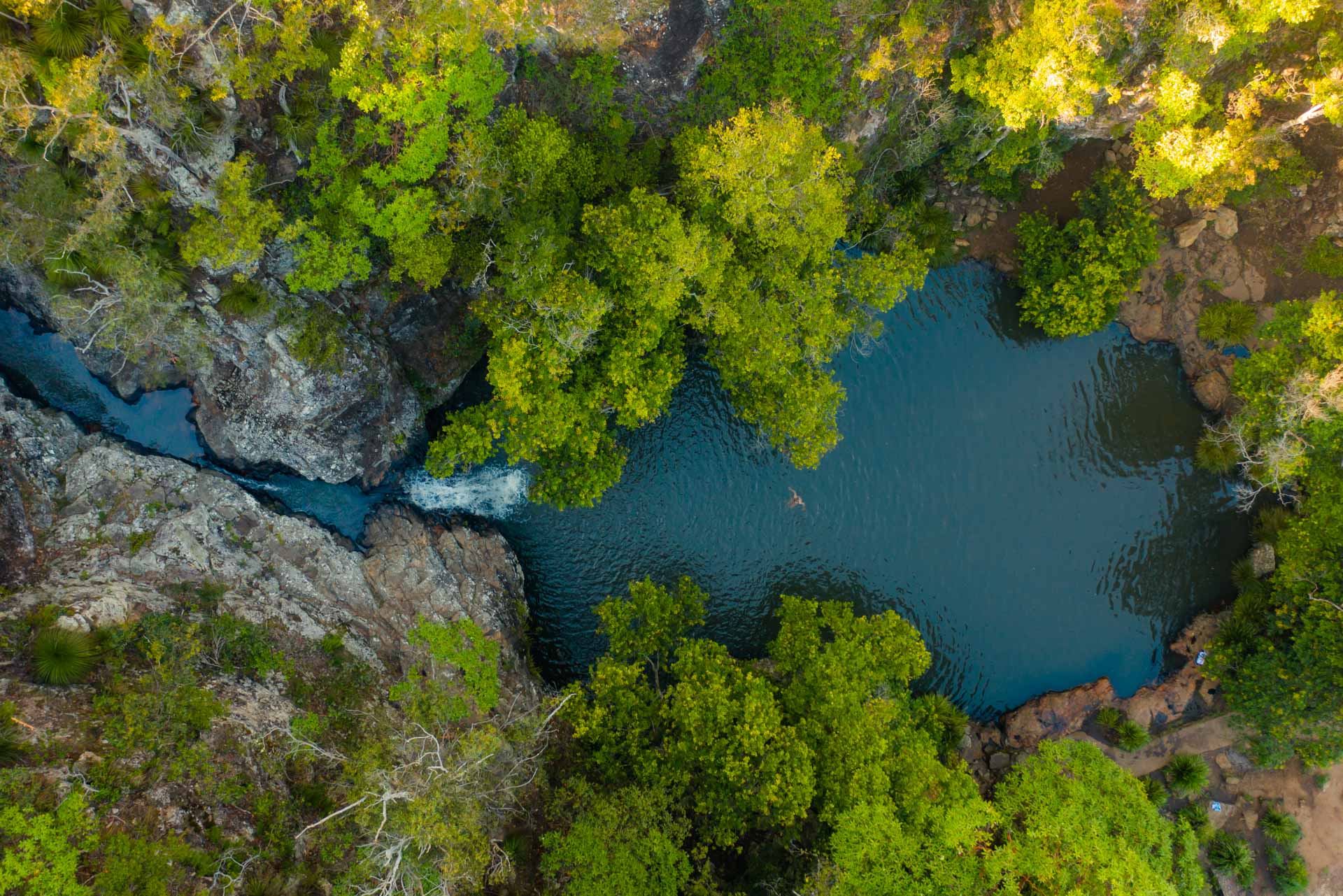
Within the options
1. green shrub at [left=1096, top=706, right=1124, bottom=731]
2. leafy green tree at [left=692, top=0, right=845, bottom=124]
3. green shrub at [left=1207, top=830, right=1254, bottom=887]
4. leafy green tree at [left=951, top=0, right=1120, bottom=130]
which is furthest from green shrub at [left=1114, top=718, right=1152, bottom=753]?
leafy green tree at [left=692, top=0, right=845, bottom=124]

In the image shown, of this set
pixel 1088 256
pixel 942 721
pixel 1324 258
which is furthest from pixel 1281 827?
pixel 1088 256

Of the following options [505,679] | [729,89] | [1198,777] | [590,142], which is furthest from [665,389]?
[1198,777]

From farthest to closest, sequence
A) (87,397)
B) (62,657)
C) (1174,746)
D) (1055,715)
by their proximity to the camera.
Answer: (1055,715)
(1174,746)
(87,397)
(62,657)

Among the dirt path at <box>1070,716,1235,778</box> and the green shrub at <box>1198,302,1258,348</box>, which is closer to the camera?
the green shrub at <box>1198,302,1258,348</box>

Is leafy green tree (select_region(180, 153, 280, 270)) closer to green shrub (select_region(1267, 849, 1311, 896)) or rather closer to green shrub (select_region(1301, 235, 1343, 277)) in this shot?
green shrub (select_region(1301, 235, 1343, 277))

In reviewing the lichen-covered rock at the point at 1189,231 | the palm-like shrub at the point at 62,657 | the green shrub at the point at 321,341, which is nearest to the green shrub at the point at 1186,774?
the lichen-covered rock at the point at 1189,231

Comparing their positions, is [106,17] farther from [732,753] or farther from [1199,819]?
[1199,819]
